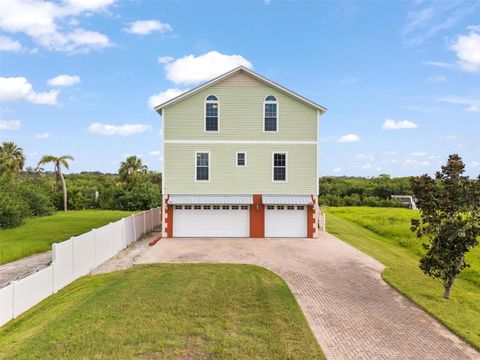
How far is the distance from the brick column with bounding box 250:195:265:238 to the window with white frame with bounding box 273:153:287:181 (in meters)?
1.67

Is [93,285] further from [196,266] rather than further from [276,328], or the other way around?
[276,328]

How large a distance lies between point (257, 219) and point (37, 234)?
46.5 feet

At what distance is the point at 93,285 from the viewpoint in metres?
11.7

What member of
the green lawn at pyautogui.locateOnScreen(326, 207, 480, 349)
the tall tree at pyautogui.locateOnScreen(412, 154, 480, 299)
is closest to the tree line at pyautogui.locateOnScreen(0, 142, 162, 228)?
the green lawn at pyautogui.locateOnScreen(326, 207, 480, 349)

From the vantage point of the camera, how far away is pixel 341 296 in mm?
11109

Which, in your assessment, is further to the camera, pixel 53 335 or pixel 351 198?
pixel 351 198

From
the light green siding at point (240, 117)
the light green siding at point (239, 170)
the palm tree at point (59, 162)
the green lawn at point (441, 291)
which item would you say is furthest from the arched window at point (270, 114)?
the palm tree at point (59, 162)

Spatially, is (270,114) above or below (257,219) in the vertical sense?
above

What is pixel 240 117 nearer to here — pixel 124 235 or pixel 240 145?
pixel 240 145

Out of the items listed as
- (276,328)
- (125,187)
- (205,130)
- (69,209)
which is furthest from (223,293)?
(69,209)

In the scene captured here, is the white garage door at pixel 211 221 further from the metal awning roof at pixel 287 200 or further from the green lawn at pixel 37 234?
the green lawn at pixel 37 234

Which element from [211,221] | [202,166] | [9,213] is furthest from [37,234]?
[202,166]

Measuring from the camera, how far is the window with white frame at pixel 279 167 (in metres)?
20.5

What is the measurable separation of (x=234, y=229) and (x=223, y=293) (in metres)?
9.89
